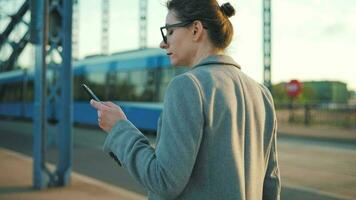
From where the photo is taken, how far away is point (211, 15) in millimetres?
1701

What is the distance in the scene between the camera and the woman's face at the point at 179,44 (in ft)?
5.73

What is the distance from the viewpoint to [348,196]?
21.6 ft

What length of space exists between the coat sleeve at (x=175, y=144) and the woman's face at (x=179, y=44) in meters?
0.26

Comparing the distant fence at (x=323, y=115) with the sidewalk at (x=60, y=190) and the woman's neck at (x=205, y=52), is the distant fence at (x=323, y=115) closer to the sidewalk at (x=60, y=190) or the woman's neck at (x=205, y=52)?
the sidewalk at (x=60, y=190)

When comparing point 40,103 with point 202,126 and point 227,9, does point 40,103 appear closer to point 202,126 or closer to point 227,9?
point 227,9

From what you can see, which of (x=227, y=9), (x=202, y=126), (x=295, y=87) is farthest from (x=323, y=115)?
(x=202, y=126)

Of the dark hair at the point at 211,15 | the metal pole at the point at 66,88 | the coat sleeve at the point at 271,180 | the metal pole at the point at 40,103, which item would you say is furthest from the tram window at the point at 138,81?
the dark hair at the point at 211,15

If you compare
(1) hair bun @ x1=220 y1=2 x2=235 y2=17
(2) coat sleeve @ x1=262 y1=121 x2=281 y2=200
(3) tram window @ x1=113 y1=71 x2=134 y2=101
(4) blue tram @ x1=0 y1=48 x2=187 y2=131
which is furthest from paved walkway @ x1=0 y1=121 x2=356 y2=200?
(3) tram window @ x1=113 y1=71 x2=134 y2=101

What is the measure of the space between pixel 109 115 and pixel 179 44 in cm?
38

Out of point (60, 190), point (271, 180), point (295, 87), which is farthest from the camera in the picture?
point (295, 87)

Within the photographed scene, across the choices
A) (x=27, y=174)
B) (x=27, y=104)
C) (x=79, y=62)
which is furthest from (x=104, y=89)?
(x=27, y=174)

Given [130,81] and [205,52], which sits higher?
[130,81]

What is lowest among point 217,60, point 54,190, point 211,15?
point 54,190

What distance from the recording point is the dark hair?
170 centimetres
